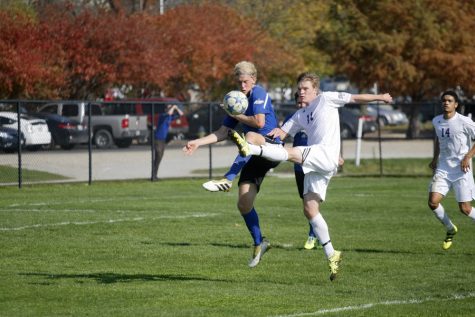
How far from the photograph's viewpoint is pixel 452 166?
46.7 ft

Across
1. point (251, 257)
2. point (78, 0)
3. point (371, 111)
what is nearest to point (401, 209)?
point (251, 257)

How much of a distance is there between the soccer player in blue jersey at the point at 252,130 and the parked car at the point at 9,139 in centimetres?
1386

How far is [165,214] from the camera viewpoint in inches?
747

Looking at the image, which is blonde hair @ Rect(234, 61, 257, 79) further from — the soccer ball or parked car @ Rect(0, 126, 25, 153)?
parked car @ Rect(0, 126, 25, 153)

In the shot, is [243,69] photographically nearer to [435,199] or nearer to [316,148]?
[316,148]

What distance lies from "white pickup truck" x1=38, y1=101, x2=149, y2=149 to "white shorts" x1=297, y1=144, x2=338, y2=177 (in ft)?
59.1

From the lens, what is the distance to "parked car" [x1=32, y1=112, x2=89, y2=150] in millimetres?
26562

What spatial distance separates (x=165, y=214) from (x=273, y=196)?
5.08m

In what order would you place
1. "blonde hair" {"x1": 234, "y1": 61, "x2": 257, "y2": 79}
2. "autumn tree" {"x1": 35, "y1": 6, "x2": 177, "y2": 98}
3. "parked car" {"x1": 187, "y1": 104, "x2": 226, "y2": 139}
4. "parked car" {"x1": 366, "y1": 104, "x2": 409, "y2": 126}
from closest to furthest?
"blonde hair" {"x1": 234, "y1": 61, "x2": 257, "y2": 79} → "autumn tree" {"x1": 35, "y1": 6, "x2": 177, "y2": 98} → "parked car" {"x1": 187, "y1": 104, "x2": 226, "y2": 139} → "parked car" {"x1": 366, "y1": 104, "x2": 409, "y2": 126}

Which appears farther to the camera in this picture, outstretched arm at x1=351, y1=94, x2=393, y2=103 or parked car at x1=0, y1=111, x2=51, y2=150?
parked car at x1=0, y1=111, x2=51, y2=150

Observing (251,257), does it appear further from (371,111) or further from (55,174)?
(371,111)

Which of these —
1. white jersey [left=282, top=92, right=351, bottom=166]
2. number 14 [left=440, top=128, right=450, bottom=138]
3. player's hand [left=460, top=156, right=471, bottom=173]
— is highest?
white jersey [left=282, top=92, right=351, bottom=166]

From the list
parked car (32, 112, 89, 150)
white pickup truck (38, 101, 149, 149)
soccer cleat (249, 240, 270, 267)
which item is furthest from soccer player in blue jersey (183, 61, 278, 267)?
white pickup truck (38, 101, 149, 149)

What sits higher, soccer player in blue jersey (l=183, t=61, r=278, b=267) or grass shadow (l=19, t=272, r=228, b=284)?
soccer player in blue jersey (l=183, t=61, r=278, b=267)
